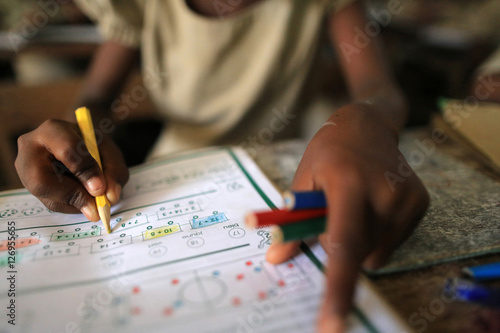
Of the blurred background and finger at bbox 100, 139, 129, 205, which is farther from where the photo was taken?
the blurred background

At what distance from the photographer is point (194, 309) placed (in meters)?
0.28

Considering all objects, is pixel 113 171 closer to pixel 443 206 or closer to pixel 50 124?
pixel 50 124

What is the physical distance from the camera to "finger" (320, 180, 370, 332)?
0.25 metres

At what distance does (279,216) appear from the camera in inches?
10.6

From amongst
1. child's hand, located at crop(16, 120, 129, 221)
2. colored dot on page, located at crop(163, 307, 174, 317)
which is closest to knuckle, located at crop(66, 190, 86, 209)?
child's hand, located at crop(16, 120, 129, 221)

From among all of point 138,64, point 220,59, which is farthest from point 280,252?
point 138,64

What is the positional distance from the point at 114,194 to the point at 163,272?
141 mm

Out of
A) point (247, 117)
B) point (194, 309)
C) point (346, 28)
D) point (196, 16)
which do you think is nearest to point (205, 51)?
point (196, 16)

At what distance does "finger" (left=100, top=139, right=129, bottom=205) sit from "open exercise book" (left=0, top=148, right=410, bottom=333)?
Result: 0.02m

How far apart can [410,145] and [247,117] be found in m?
0.38

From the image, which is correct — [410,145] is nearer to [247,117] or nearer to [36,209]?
[247,117]

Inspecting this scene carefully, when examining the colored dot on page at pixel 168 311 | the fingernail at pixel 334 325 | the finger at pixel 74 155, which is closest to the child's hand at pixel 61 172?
the finger at pixel 74 155

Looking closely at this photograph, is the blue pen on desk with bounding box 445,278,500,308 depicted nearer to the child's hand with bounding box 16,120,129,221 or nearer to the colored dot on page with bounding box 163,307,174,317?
the colored dot on page with bounding box 163,307,174,317

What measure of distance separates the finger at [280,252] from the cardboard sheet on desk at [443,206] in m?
0.08
